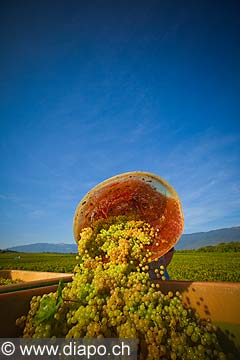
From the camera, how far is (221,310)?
6.03 ft

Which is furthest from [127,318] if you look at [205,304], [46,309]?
[205,304]

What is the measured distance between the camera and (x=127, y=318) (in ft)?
5.15

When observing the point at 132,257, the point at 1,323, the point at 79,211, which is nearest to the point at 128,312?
the point at 132,257

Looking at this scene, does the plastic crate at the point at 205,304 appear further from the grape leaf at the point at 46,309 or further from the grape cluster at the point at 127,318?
the grape leaf at the point at 46,309

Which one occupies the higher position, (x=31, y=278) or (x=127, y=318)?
(x=31, y=278)

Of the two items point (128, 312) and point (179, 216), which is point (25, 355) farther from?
point (179, 216)

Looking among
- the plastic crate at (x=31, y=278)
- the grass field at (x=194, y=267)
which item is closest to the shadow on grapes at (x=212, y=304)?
the plastic crate at (x=31, y=278)

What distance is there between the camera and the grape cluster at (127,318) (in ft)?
4.53

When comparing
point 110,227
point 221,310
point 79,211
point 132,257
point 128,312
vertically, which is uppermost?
point 79,211

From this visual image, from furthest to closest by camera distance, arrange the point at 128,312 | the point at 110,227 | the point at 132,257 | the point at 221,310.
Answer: the point at 110,227 → the point at 132,257 → the point at 221,310 → the point at 128,312

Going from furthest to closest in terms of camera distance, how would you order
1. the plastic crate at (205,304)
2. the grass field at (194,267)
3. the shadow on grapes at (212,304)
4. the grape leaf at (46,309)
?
1. the grass field at (194,267)
2. the shadow on grapes at (212,304)
3. the plastic crate at (205,304)
4. the grape leaf at (46,309)

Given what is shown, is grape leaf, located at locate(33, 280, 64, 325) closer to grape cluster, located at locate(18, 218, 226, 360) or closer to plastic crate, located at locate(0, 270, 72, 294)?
grape cluster, located at locate(18, 218, 226, 360)

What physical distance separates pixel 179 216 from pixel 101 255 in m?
0.96

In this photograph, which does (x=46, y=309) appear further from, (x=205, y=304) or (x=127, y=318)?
(x=205, y=304)
